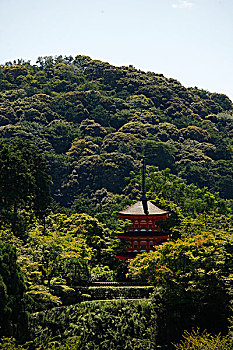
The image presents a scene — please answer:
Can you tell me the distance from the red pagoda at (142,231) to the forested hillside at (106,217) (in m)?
1.44

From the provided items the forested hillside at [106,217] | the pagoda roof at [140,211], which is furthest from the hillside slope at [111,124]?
the pagoda roof at [140,211]

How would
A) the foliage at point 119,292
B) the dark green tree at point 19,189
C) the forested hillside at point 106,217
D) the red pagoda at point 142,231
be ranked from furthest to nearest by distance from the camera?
the dark green tree at point 19,189 → the red pagoda at point 142,231 → the foliage at point 119,292 → the forested hillside at point 106,217

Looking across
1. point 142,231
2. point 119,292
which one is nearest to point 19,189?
point 142,231

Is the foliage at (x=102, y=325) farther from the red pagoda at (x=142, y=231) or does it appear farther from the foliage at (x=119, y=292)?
the red pagoda at (x=142, y=231)

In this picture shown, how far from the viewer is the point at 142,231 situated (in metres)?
39.7

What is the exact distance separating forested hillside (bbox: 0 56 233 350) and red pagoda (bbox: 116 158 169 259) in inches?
56.9

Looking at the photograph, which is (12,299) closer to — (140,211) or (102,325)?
(102,325)

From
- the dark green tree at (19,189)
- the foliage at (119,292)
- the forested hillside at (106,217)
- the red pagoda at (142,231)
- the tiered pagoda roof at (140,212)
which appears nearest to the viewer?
the forested hillside at (106,217)

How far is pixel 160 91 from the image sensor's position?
12731 cm

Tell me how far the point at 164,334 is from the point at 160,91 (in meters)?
103

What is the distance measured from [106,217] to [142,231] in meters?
23.0

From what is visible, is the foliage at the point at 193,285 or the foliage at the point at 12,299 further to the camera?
the foliage at the point at 193,285

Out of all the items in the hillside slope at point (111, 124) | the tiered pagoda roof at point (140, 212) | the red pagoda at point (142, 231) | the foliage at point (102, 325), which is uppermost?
the hillside slope at point (111, 124)

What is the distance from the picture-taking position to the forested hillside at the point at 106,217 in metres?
28.8
